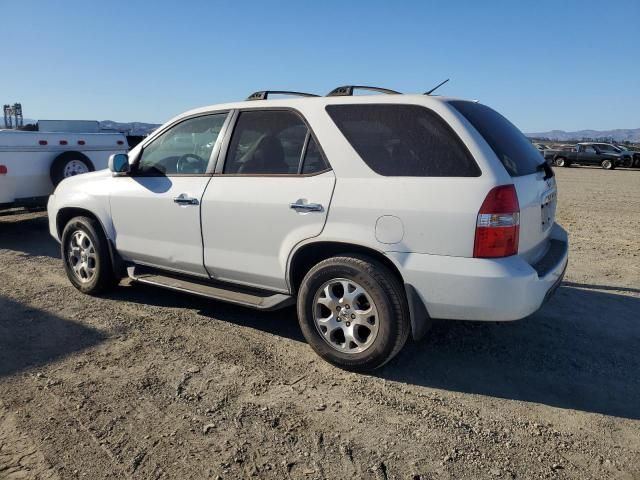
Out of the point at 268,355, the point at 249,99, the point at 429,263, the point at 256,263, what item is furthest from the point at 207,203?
the point at 429,263

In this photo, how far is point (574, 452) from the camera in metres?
2.73

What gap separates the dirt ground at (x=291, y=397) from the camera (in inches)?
104

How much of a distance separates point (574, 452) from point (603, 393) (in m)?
0.77

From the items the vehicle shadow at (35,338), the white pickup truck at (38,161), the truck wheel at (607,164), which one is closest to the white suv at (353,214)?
the vehicle shadow at (35,338)

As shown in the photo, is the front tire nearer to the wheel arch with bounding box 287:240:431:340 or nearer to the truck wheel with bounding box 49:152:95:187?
the truck wheel with bounding box 49:152:95:187

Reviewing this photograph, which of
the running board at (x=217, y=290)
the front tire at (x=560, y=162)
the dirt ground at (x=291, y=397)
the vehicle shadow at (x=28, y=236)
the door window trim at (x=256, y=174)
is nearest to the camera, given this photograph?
the dirt ground at (x=291, y=397)

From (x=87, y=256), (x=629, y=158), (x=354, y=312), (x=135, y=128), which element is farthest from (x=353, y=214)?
(x=629, y=158)

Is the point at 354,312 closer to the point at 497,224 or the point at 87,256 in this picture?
the point at 497,224

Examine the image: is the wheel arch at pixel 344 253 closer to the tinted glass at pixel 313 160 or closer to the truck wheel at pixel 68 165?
the tinted glass at pixel 313 160

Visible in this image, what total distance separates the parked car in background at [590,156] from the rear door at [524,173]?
28775 millimetres

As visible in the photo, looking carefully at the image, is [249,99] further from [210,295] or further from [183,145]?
[210,295]

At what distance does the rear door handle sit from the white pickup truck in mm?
6009

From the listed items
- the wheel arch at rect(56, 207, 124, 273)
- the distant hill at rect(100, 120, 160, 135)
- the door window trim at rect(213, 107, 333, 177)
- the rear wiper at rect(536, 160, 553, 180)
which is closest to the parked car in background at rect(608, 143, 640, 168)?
the distant hill at rect(100, 120, 160, 135)

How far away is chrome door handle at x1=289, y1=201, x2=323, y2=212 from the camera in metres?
3.53
